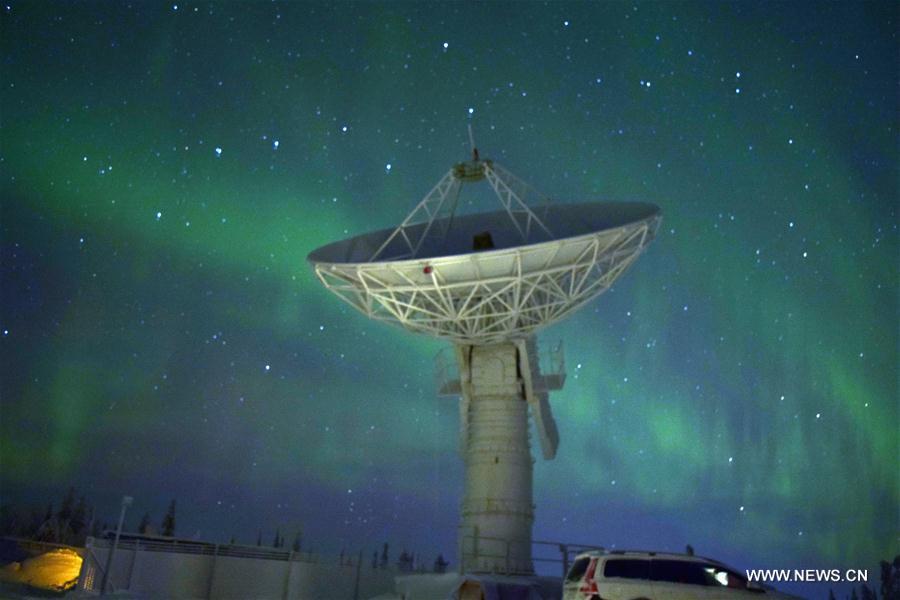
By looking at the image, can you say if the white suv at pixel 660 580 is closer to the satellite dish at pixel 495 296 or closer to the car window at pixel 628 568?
the car window at pixel 628 568

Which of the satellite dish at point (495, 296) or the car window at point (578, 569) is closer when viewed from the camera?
the car window at point (578, 569)

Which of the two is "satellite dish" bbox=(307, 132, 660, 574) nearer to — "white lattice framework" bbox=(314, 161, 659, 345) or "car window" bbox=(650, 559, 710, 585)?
"white lattice framework" bbox=(314, 161, 659, 345)

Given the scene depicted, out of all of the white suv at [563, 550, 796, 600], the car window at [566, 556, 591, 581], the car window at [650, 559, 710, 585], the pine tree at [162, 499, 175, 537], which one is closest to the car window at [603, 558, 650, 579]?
the white suv at [563, 550, 796, 600]

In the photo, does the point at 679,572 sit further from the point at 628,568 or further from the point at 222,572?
the point at 222,572

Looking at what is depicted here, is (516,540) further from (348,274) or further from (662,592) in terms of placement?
(662,592)

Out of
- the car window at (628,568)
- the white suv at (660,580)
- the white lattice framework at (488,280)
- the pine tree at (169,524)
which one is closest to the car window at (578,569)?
the white suv at (660,580)

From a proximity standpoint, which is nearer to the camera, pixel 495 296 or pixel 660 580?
pixel 660 580

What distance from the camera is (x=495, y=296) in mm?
26453

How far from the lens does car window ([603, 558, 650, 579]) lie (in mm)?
13023

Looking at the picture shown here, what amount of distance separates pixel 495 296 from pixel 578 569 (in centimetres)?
1335

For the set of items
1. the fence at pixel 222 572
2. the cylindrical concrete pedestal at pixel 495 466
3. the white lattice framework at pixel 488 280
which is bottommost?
the fence at pixel 222 572

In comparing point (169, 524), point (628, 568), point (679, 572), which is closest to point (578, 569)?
point (628, 568)

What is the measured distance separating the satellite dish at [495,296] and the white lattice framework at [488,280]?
5 cm

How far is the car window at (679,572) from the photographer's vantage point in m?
12.9
